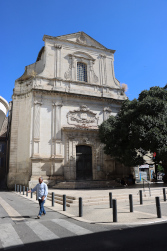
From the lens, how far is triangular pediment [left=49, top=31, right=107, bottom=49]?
25.3 metres

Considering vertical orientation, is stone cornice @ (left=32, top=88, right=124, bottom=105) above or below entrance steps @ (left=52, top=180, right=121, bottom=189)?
above

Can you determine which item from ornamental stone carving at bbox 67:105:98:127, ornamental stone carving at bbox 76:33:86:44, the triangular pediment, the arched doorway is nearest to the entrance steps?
the arched doorway

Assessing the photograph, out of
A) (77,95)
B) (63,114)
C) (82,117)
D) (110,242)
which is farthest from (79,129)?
(110,242)

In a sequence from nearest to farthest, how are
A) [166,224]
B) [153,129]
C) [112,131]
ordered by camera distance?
[166,224], [153,129], [112,131]

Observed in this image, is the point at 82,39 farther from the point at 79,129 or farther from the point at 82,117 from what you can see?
the point at 79,129

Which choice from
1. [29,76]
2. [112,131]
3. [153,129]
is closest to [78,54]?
[29,76]

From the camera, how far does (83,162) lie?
862 inches

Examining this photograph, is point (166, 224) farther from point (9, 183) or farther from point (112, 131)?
point (9, 183)

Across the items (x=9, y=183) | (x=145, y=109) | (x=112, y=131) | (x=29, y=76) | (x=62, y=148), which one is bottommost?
(x=9, y=183)

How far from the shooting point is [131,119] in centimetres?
1856

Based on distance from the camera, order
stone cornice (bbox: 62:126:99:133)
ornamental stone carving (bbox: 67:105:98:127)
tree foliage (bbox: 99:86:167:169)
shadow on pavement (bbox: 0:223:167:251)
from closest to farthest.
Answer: shadow on pavement (bbox: 0:223:167:251), tree foliage (bbox: 99:86:167:169), stone cornice (bbox: 62:126:99:133), ornamental stone carving (bbox: 67:105:98:127)

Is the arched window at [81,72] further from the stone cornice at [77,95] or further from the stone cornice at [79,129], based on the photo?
the stone cornice at [79,129]

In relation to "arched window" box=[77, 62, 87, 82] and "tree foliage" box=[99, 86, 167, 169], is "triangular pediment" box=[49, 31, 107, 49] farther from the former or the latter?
"tree foliage" box=[99, 86, 167, 169]

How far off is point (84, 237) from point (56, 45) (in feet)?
75.0
